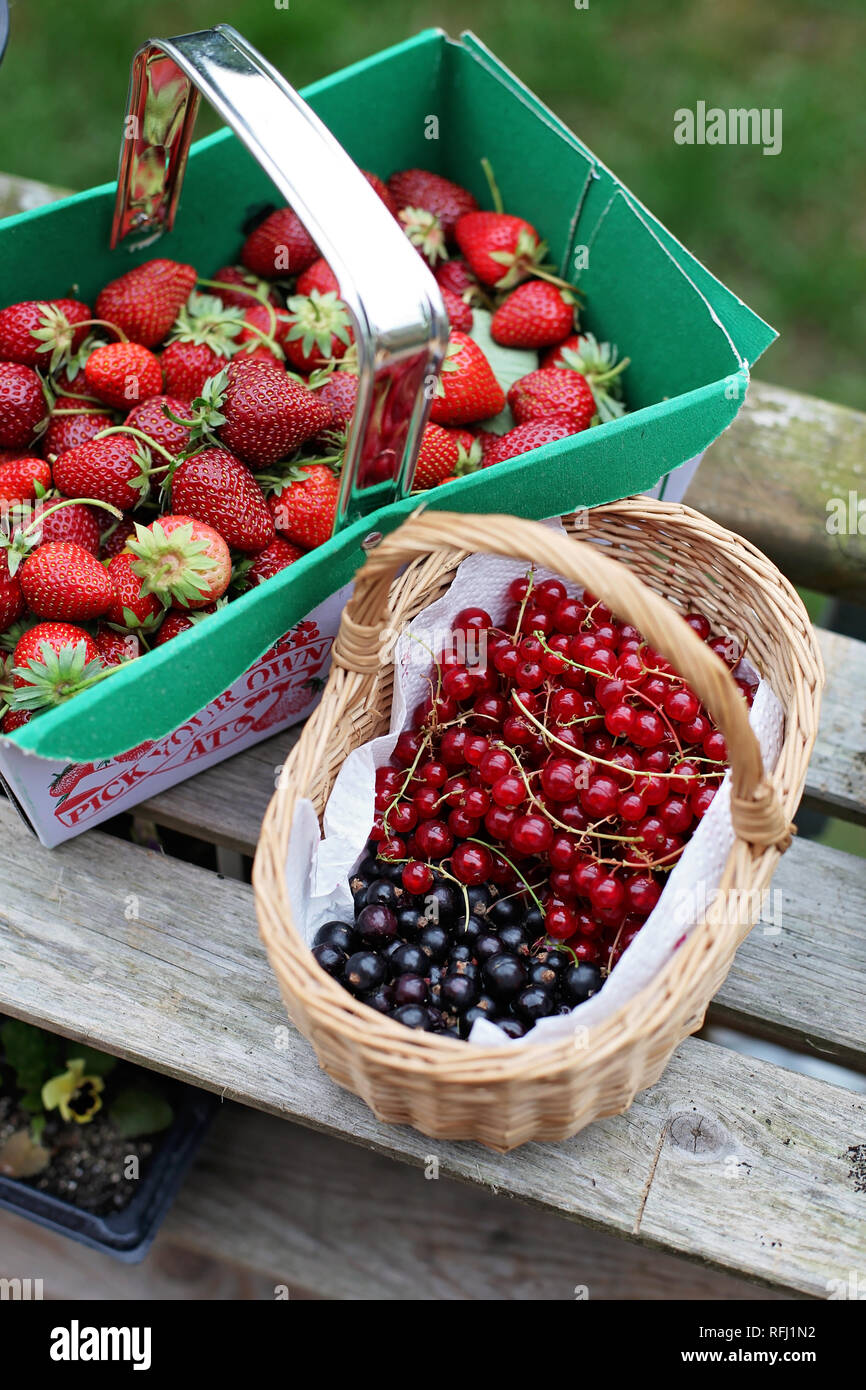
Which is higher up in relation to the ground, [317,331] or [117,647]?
[317,331]

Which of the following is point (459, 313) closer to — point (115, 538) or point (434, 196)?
point (434, 196)

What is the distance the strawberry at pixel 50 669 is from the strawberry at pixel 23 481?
0.18 m

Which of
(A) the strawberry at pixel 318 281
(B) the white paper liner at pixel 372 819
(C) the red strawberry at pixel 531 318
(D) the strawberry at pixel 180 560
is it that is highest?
(A) the strawberry at pixel 318 281

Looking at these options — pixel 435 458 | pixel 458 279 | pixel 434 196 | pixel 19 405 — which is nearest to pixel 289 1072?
pixel 435 458

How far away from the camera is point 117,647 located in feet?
3.42

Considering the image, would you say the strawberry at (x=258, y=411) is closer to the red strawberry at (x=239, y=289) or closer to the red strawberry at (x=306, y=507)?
the red strawberry at (x=306, y=507)

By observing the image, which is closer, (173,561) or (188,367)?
(173,561)

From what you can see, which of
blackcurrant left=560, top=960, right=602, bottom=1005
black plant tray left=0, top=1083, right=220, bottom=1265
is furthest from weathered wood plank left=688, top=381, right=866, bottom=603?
black plant tray left=0, top=1083, right=220, bottom=1265

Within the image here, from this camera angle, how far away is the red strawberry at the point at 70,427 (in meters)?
1.16

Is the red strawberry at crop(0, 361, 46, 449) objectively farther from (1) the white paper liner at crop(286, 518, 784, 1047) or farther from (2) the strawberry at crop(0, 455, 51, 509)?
(1) the white paper liner at crop(286, 518, 784, 1047)

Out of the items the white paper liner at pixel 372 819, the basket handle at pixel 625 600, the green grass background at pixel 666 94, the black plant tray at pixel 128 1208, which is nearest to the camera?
the basket handle at pixel 625 600

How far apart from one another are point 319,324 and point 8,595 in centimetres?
46

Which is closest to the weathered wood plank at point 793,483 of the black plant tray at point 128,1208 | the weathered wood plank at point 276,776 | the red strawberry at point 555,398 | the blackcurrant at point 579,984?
the weathered wood plank at point 276,776
